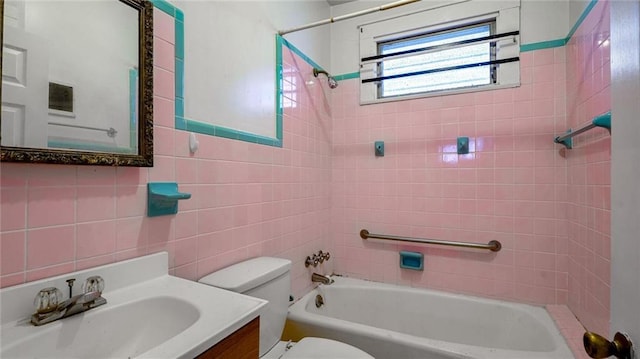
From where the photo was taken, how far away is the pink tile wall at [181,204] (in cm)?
73

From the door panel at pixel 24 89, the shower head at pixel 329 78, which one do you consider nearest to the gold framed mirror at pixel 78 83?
the door panel at pixel 24 89

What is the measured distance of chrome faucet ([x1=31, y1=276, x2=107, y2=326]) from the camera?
68 centimetres

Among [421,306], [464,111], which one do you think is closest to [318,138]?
[464,111]

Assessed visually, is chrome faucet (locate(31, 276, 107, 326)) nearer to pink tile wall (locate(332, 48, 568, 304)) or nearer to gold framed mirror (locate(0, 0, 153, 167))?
gold framed mirror (locate(0, 0, 153, 167))

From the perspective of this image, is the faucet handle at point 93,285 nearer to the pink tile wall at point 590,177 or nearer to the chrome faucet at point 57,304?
the chrome faucet at point 57,304

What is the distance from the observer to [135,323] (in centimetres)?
80

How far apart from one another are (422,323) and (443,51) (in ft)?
6.24

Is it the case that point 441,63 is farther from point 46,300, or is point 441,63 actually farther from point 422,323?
point 46,300

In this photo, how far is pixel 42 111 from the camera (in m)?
0.73

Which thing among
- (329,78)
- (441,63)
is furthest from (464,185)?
(329,78)

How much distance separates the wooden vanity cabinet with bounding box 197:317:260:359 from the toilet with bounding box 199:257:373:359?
1.02 ft

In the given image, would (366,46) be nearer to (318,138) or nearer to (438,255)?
(318,138)

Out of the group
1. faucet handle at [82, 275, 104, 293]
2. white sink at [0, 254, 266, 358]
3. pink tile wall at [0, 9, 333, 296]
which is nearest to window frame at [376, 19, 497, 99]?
pink tile wall at [0, 9, 333, 296]

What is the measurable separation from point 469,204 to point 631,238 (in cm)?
153
